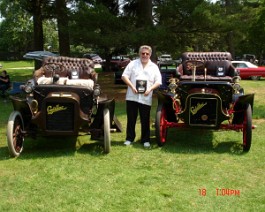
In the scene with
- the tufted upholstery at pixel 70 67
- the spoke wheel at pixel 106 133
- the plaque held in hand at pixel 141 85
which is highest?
the tufted upholstery at pixel 70 67

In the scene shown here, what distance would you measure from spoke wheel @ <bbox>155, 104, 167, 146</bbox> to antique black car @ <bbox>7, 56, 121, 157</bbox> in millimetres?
857

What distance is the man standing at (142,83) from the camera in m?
6.73

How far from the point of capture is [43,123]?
6.07 m

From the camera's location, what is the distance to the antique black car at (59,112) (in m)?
6.06

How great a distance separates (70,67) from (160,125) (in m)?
2.95

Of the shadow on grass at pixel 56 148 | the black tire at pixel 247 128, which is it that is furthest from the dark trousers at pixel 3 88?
the black tire at pixel 247 128

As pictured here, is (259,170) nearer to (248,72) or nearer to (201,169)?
(201,169)

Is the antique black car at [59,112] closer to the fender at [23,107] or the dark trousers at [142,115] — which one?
the fender at [23,107]

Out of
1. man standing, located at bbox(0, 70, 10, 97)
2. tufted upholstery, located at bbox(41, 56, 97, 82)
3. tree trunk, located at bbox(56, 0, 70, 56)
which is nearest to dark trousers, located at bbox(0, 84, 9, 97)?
man standing, located at bbox(0, 70, 10, 97)

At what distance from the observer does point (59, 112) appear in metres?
6.09

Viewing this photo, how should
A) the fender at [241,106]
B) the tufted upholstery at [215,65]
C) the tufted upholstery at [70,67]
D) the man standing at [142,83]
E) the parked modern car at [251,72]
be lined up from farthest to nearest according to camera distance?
the parked modern car at [251,72], the tufted upholstery at [215,65], the tufted upholstery at [70,67], the man standing at [142,83], the fender at [241,106]

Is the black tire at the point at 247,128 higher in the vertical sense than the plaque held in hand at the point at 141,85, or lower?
lower

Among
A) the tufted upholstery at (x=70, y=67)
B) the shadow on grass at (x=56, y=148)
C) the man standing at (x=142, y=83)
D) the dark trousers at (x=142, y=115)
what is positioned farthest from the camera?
the tufted upholstery at (x=70, y=67)

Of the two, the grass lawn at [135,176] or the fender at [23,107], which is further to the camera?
the fender at [23,107]
